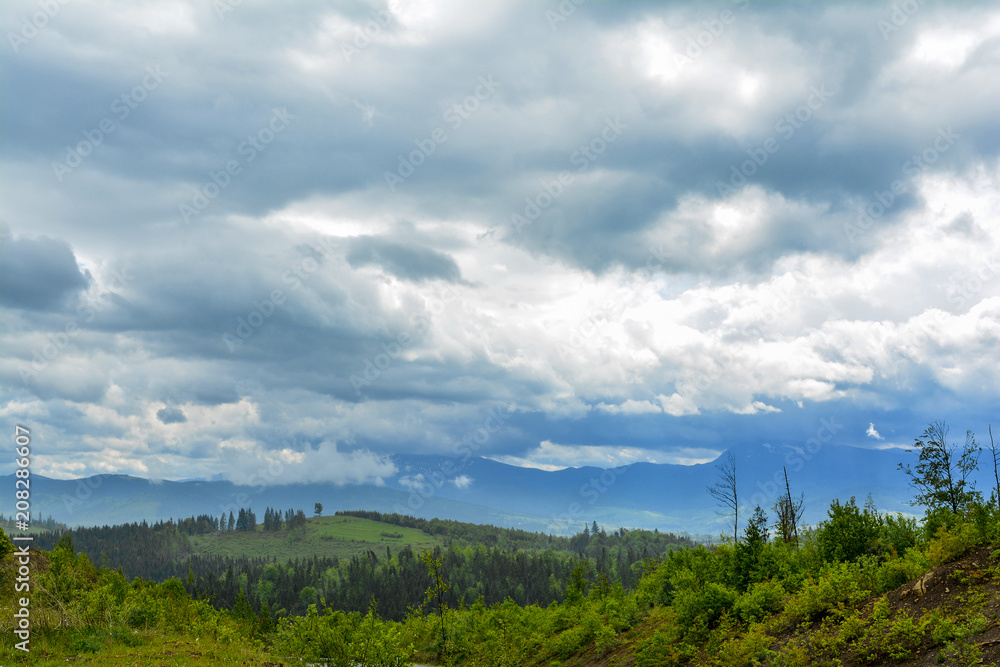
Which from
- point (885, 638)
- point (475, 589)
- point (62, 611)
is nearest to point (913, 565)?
point (885, 638)

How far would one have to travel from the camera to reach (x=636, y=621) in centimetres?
3172

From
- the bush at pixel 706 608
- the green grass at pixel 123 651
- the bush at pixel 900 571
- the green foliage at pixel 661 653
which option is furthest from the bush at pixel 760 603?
the green grass at pixel 123 651

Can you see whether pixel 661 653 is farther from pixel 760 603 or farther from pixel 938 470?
pixel 938 470

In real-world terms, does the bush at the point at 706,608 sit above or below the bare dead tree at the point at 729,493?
below

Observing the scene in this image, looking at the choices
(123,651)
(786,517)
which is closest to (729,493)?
(786,517)

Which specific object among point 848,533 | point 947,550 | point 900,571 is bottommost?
point 900,571

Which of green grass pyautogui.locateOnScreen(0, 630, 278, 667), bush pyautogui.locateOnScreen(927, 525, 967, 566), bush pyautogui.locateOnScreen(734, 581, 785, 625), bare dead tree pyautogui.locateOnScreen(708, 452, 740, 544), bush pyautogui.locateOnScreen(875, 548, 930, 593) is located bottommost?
green grass pyautogui.locateOnScreen(0, 630, 278, 667)

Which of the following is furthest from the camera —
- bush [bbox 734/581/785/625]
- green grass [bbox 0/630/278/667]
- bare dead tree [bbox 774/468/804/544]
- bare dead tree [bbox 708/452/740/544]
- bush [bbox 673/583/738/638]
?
bare dead tree [bbox 708/452/740/544]

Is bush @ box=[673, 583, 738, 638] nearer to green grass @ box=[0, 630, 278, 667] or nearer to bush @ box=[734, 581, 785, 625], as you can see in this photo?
bush @ box=[734, 581, 785, 625]

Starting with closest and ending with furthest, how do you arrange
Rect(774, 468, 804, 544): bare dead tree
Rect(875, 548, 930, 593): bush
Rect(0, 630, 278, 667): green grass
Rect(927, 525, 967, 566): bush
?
Rect(927, 525, 967, 566): bush < Rect(875, 548, 930, 593): bush < Rect(0, 630, 278, 667): green grass < Rect(774, 468, 804, 544): bare dead tree

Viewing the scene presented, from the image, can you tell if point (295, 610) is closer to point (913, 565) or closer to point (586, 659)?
point (586, 659)

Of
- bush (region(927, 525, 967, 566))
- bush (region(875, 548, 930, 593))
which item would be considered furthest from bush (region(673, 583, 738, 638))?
bush (region(927, 525, 967, 566))

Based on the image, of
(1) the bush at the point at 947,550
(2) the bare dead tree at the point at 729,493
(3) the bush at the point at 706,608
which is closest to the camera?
(1) the bush at the point at 947,550

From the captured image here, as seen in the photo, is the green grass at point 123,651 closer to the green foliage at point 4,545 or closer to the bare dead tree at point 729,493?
the green foliage at point 4,545
